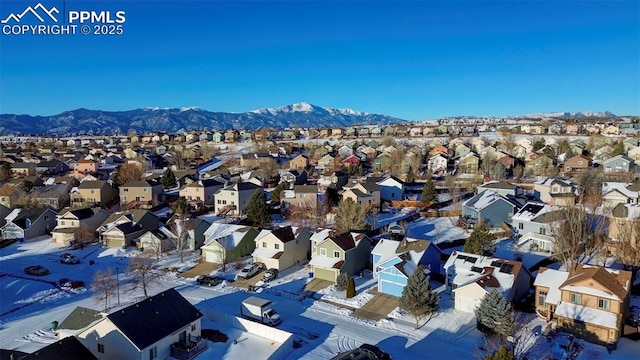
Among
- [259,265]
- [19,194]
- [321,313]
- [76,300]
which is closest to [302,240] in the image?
[259,265]

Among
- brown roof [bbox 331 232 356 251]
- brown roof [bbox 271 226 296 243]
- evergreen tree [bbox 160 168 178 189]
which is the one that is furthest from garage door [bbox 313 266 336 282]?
evergreen tree [bbox 160 168 178 189]

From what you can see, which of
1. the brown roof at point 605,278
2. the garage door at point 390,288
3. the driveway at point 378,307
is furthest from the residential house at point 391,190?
the brown roof at point 605,278

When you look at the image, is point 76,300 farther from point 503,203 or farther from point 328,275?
point 503,203

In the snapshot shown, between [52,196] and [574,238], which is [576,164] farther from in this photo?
[52,196]

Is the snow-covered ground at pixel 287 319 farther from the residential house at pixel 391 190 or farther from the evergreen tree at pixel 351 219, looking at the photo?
the residential house at pixel 391 190

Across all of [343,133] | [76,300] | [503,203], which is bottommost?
[76,300]

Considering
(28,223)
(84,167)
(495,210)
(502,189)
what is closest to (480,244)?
(495,210)

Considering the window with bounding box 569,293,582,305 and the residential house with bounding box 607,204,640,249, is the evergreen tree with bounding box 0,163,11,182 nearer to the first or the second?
the window with bounding box 569,293,582,305
